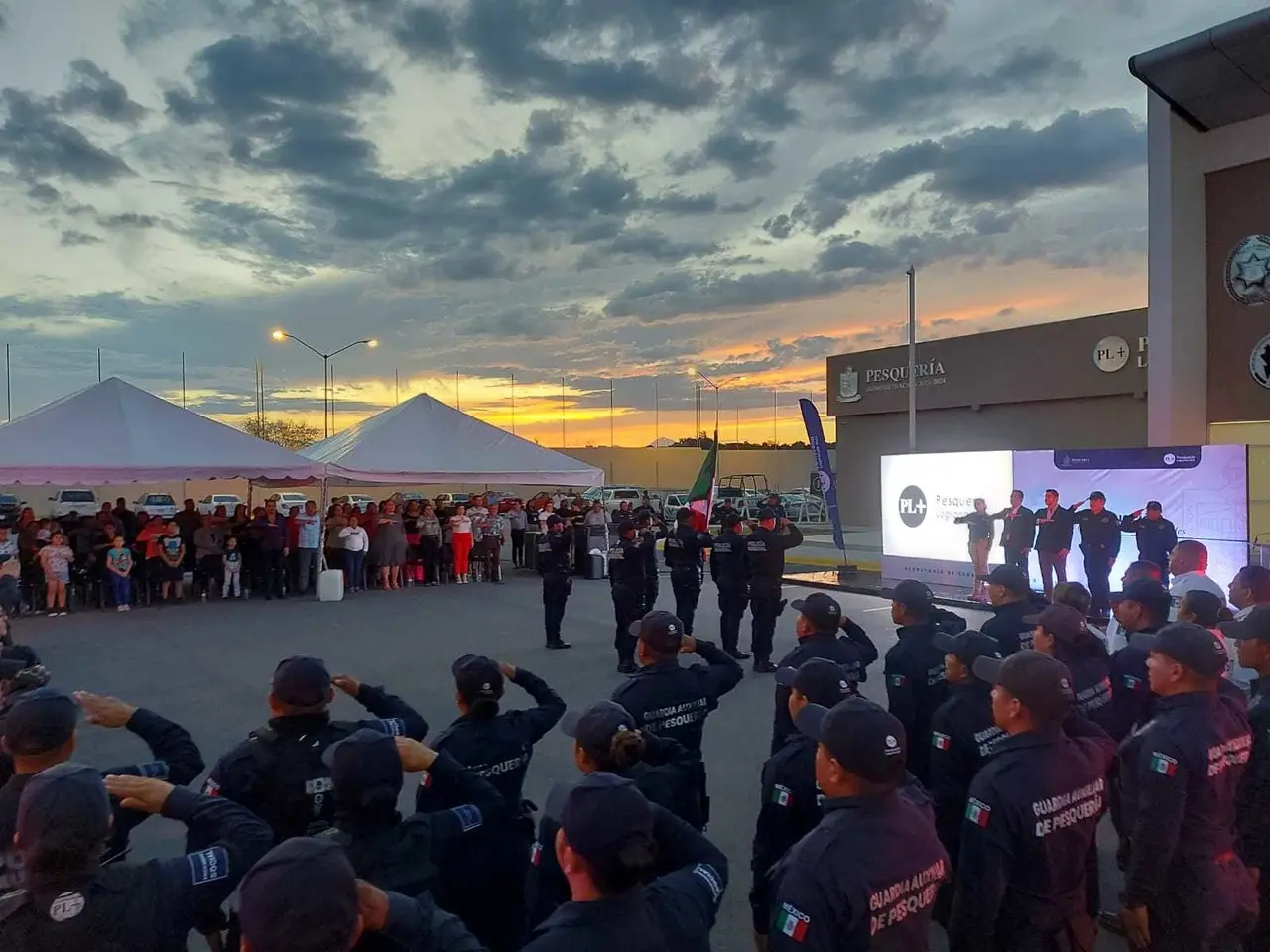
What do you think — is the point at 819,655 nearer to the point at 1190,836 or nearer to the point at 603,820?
the point at 1190,836

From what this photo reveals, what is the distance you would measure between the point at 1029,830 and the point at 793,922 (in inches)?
42.7

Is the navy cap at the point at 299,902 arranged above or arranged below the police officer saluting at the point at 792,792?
above

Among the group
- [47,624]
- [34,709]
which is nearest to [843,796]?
[34,709]

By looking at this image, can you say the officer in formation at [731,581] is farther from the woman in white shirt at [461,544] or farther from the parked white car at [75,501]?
the parked white car at [75,501]

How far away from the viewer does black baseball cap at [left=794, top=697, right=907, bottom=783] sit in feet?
7.86

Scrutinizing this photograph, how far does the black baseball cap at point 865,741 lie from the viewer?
240 cm

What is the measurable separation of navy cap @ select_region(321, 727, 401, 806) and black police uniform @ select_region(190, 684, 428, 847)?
590 mm

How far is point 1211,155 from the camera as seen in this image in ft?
53.2

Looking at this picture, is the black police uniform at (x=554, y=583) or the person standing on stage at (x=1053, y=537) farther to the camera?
the person standing on stage at (x=1053, y=537)

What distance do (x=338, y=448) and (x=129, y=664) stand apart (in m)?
8.22

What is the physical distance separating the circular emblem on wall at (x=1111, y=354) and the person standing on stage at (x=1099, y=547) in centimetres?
1845

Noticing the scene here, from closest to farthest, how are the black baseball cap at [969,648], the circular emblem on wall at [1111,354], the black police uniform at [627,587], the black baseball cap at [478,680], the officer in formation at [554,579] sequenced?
the black baseball cap at [478,680] → the black baseball cap at [969,648] → the black police uniform at [627,587] → the officer in formation at [554,579] → the circular emblem on wall at [1111,354]

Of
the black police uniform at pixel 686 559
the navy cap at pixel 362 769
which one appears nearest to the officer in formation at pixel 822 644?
the navy cap at pixel 362 769

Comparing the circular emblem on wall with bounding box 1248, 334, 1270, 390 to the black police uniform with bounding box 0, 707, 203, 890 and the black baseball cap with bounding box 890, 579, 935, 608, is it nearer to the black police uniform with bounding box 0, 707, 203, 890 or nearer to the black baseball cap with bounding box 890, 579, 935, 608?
the black baseball cap with bounding box 890, 579, 935, 608
